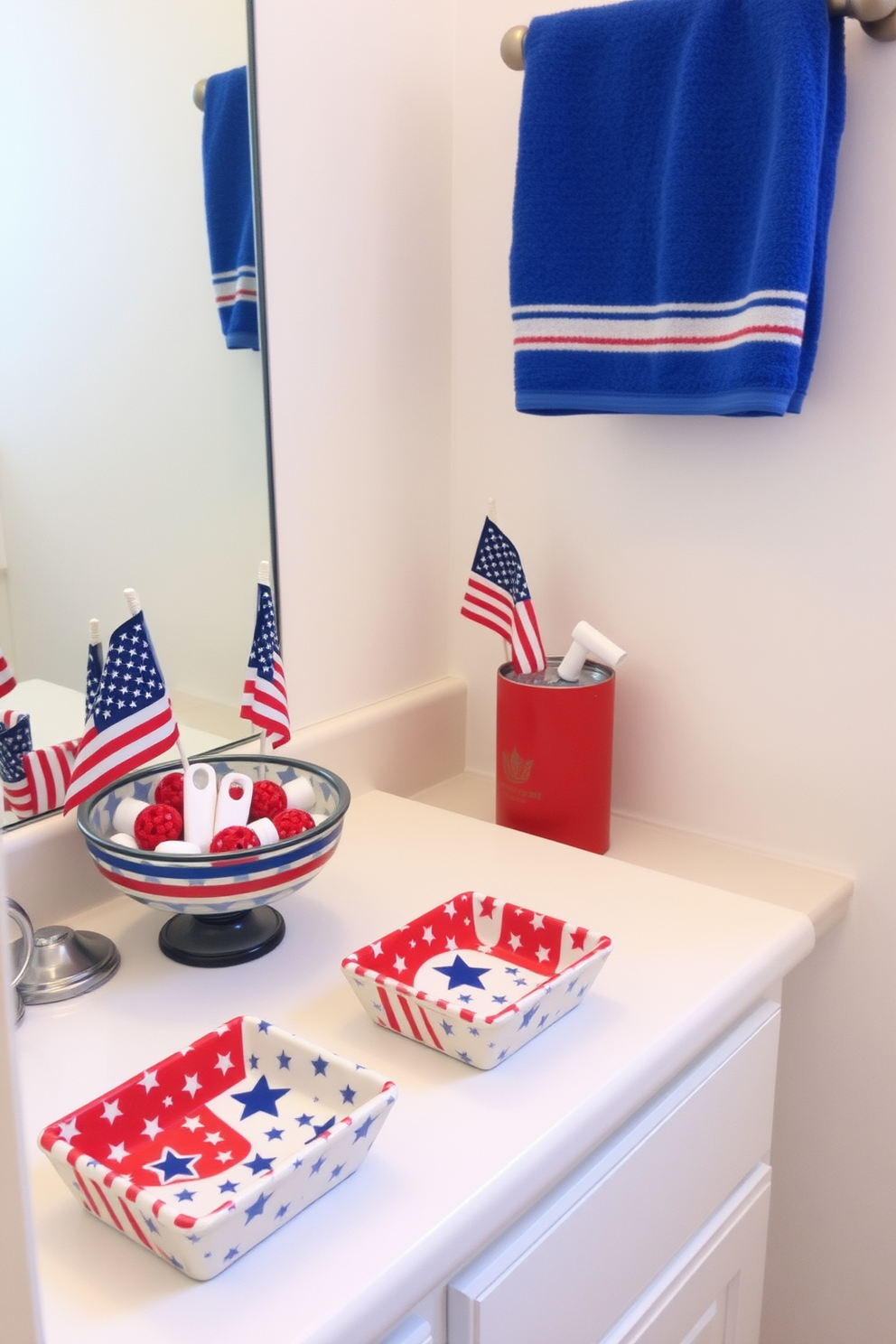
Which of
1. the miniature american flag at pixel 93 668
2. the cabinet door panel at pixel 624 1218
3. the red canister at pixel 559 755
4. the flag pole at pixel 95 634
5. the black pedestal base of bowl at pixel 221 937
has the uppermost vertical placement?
the flag pole at pixel 95 634

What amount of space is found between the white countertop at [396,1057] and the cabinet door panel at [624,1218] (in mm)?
40

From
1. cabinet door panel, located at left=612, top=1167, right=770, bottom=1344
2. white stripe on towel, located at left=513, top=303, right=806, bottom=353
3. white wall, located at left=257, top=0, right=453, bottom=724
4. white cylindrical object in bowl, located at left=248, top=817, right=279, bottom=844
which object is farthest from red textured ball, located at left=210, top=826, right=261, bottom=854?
white stripe on towel, located at left=513, top=303, right=806, bottom=353

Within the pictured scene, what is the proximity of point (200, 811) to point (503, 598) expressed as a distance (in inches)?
16.1

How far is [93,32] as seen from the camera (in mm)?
909

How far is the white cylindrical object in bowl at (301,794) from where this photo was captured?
101cm

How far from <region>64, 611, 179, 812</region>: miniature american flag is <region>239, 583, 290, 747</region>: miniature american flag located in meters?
0.14

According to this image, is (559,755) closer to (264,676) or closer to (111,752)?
(264,676)

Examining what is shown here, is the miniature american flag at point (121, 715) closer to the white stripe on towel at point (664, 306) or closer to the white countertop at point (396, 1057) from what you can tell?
the white countertop at point (396, 1057)

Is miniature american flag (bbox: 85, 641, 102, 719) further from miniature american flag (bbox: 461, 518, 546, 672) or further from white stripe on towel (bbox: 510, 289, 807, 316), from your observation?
white stripe on towel (bbox: 510, 289, 807, 316)

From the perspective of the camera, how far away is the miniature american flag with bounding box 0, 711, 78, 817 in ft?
3.13

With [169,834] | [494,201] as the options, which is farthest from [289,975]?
[494,201]

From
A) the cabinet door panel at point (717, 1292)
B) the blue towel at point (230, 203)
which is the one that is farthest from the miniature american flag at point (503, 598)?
the cabinet door panel at point (717, 1292)

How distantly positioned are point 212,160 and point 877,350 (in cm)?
63

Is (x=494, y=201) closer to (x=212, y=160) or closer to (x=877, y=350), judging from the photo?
(x=212, y=160)
